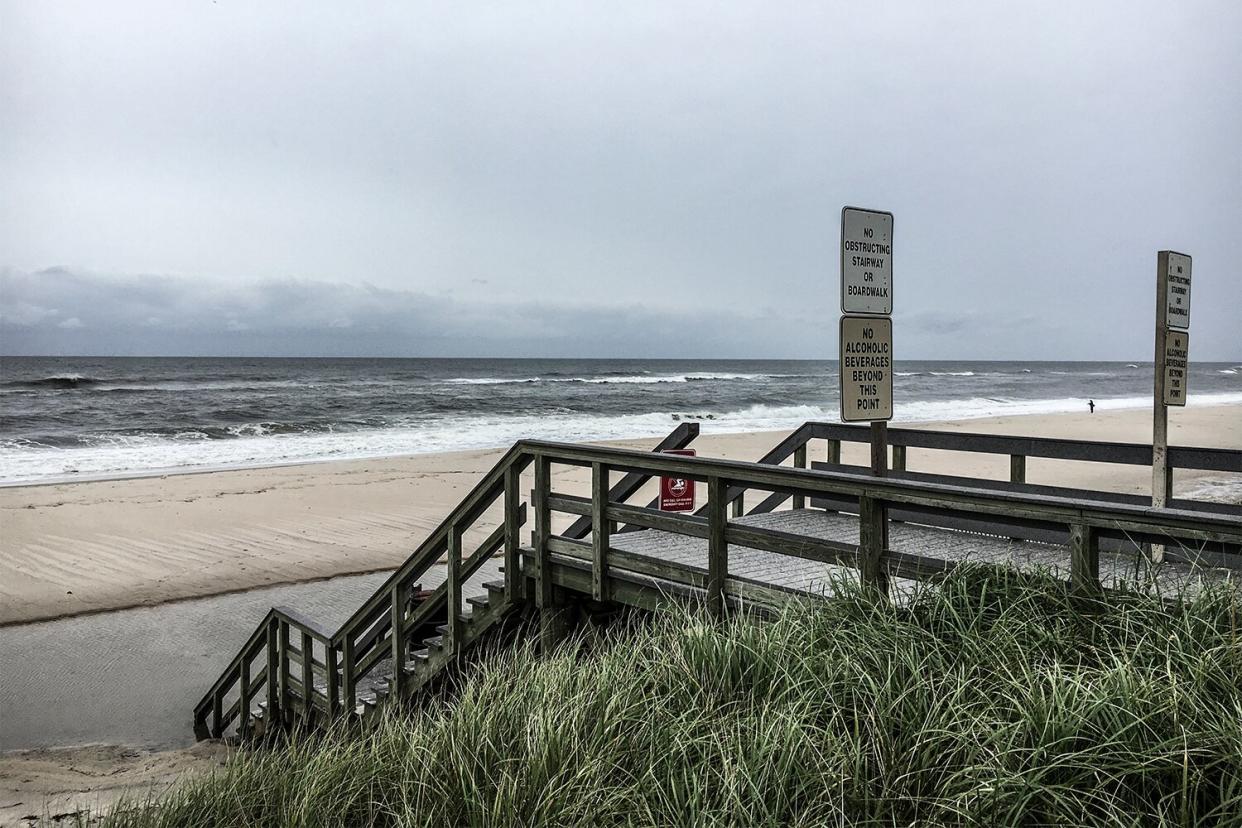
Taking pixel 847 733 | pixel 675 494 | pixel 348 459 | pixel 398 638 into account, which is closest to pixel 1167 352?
pixel 675 494

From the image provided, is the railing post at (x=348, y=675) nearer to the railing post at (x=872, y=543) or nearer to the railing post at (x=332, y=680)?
the railing post at (x=332, y=680)

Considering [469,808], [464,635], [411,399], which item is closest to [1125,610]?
[469,808]

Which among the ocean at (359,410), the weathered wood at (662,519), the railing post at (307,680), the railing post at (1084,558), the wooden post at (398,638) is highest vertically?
the railing post at (1084,558)

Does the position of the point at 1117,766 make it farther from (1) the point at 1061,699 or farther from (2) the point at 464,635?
(2) the point at 464,635

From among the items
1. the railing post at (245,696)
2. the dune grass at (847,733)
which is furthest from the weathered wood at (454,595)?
the railing post at (245,696)

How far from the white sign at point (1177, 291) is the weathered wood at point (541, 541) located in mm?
4488

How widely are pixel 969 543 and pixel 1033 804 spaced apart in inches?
165

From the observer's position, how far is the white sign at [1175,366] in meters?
6.46

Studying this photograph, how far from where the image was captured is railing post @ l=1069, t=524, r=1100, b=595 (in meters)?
3.60

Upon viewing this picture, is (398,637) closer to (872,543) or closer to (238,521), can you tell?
(872,543)

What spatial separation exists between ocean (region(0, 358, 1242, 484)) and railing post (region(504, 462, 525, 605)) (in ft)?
66.1

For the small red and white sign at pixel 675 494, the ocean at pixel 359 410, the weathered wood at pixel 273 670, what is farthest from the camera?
the ocean at pixel 359 410

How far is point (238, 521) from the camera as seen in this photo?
1599 cm

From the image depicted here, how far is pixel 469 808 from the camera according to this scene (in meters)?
3.59
